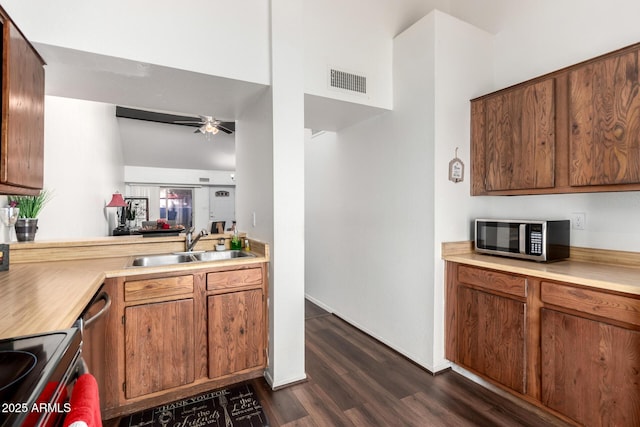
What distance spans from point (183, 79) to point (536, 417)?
310 centimetres

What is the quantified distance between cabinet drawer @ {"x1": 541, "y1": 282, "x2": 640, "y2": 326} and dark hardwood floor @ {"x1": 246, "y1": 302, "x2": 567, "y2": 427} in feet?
2.39

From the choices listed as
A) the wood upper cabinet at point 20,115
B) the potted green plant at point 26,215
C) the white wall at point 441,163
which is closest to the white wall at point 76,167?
the potted green plant at point 26,215

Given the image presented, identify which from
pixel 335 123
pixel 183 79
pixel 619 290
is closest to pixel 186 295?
pixel 183 79

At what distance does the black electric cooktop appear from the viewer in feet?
1.96

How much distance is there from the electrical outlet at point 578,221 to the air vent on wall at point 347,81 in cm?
181

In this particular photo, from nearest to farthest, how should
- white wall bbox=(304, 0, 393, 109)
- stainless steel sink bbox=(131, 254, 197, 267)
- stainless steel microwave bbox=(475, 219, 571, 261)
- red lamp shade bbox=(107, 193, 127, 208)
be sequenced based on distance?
stainless steel microwave bbox=(475, 219, 571, 261) < stainless steel sink bbox=(131, 254, 197, 267) < white wall bbox=(304, 0, 393, 109) < red lamp shade bbox=(107, 193, 127, 208)

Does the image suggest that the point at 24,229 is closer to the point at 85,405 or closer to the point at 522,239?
the point at 85,405

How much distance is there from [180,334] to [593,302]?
240cm

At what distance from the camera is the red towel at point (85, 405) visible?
2.10 feet

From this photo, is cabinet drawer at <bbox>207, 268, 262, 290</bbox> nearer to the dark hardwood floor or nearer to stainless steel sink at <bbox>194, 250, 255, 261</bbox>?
stainless steel sink at <bbox>194, 250, 255, 261</bbox>

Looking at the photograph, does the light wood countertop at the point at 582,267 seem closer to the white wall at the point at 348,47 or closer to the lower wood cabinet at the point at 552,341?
the lower wood cabinet at the point at 552,341

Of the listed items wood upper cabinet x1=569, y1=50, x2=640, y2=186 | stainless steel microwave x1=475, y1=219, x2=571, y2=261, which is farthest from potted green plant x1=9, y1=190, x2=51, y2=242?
wood upper cabinet x1=569, y1=50, x2=640, y2=186

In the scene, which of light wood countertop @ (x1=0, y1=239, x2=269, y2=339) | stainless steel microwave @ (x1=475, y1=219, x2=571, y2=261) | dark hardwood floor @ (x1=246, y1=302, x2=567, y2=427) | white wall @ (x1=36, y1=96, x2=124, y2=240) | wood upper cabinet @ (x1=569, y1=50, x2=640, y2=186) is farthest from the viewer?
white wall @ (x1=36, y1=96, x2=124, y2=240)

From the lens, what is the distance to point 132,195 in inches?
347
